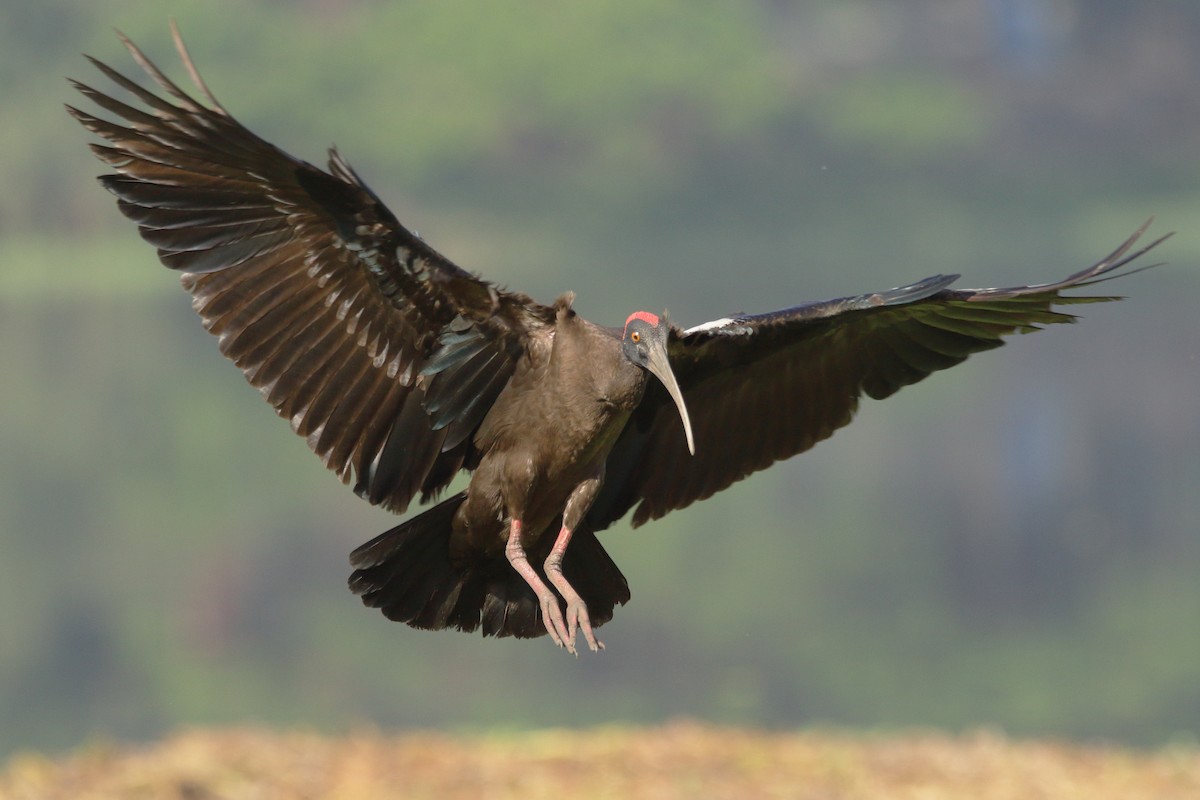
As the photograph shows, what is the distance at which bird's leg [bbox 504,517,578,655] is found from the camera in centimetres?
353

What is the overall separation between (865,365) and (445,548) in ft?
4.37

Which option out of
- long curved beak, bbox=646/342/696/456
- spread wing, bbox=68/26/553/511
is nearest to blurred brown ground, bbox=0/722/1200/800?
spread wing, bbox=68/26/553/511

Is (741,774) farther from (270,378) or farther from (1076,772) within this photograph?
(270,378)

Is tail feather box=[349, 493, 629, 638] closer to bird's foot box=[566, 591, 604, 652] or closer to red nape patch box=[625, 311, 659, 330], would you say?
bird's foot box=[566, 591, 604, 652]

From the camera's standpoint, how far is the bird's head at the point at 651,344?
3426 millimetres

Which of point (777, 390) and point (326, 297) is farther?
point (777, 390)

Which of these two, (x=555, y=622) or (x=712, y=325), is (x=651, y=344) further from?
(x=555, y=622)

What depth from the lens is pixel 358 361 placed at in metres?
3.68

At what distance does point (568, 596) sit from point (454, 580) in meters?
0.46

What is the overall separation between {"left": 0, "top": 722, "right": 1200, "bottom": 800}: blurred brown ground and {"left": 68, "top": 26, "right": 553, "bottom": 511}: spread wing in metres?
3.24

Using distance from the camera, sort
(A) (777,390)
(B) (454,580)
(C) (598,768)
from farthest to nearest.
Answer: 1. (C) (598,768)
2. (A) (777,390)
3. (B) (454,580)

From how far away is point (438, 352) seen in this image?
365 cm

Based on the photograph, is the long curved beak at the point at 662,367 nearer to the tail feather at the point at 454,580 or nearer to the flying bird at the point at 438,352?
the flying bird at the point at 438,352

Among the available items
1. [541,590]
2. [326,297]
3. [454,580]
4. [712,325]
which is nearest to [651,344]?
[712,325]
